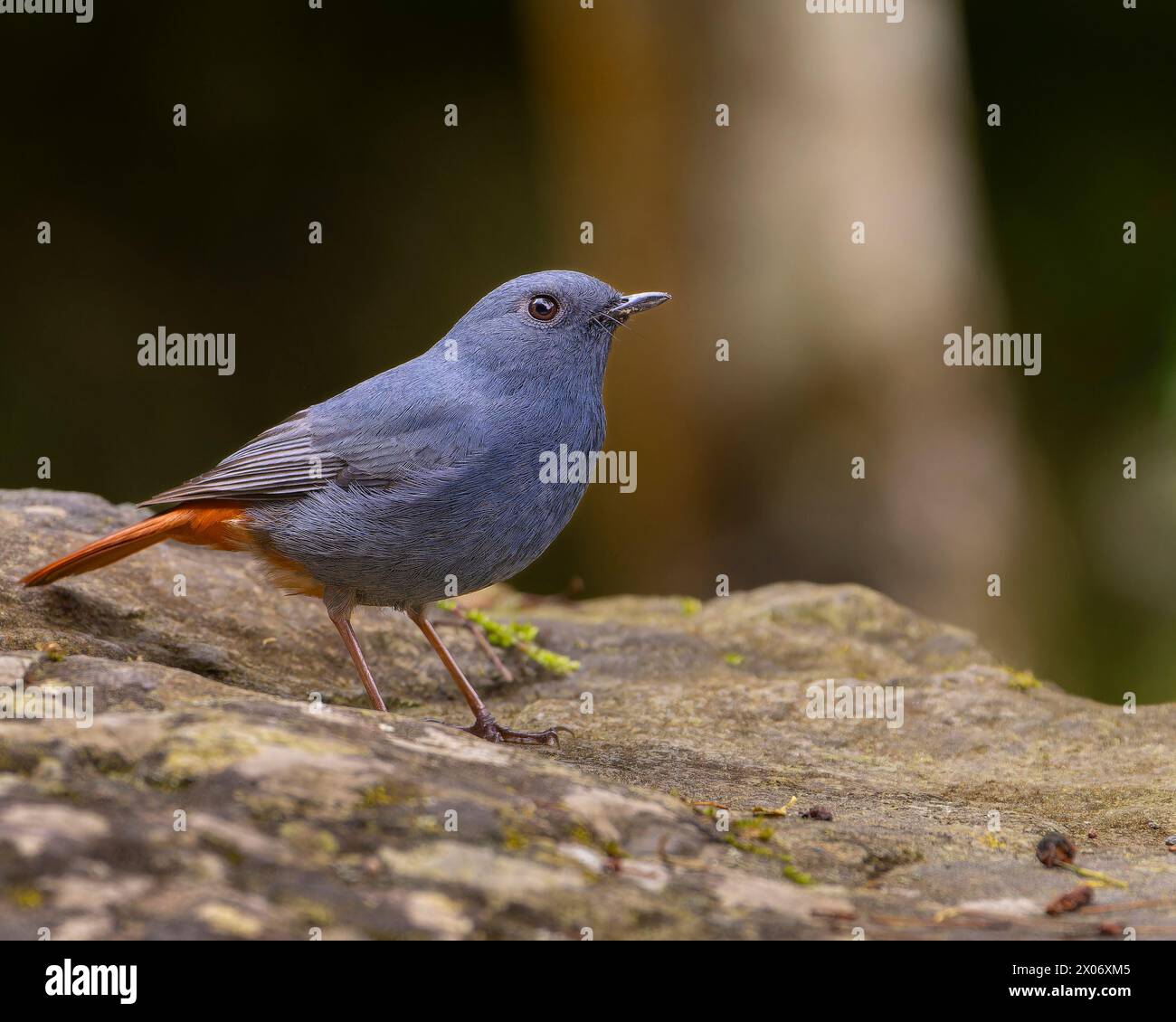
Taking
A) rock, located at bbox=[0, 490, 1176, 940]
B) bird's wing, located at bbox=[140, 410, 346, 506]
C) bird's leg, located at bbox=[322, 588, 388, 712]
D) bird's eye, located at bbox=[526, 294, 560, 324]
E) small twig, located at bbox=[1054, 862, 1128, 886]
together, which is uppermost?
bird's eye, located at bbox=[526, 294, 560, 324]

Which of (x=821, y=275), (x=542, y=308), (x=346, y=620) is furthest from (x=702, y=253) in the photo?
(x=346, y=620)

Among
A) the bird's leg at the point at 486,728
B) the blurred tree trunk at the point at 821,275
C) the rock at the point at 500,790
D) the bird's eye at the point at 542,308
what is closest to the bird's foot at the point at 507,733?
the bird's leg at the point at 486,728

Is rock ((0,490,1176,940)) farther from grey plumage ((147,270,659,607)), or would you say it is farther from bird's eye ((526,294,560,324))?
bird's eye ((526,294,560,324))

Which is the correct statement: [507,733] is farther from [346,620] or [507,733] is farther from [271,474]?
[271,474]

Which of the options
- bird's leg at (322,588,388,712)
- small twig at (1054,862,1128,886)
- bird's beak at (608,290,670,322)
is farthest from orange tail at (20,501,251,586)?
small twig at (1054,862,1128,886)

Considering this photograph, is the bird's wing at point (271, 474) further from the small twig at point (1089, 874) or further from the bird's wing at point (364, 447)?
the small twig at point (1089, 874)

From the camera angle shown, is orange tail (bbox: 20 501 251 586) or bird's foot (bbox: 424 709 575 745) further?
orange tail (bbox: 20 501 251 586)
